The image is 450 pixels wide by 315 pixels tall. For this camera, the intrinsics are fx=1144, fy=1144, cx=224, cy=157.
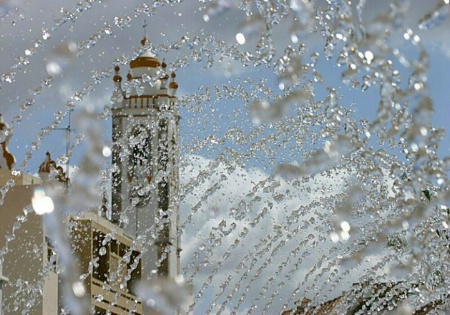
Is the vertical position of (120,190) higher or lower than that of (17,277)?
higher

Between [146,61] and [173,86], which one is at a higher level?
[146,61]

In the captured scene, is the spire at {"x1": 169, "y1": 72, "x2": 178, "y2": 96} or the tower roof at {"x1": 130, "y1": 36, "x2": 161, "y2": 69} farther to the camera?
the tower roof at {"x1": 130, "y1": 36, "x2": 161, "y2": 69}

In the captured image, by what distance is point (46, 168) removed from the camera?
2892 centimetres

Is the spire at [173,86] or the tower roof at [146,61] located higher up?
the tower roof at [146,61]

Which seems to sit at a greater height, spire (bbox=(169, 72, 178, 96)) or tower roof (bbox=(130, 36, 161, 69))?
tower roof (bbox=(130, 36, 161, 69))

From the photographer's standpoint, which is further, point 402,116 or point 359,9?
point 402,116

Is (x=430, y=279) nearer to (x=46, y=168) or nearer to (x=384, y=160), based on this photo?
(x=384, y=160)

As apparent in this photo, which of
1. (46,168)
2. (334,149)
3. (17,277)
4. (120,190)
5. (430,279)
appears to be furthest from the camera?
(120,190)

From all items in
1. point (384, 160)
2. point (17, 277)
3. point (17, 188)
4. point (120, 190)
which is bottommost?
point (384, 160)

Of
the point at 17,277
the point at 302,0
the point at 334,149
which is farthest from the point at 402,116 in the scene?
the point at 17,277

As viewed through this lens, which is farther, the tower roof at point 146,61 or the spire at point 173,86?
the tower roof at point 146,61

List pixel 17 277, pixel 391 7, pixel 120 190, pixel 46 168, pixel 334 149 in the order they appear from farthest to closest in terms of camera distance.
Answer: pixel 120 190 < pixel 46 168 < pixel 17 277 < pixel 334 149 < pixel 391 7

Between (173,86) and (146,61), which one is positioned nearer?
(173,86)

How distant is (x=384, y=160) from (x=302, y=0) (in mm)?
4305
